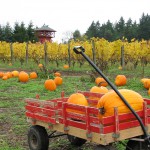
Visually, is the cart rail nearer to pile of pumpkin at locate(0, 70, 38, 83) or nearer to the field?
the field

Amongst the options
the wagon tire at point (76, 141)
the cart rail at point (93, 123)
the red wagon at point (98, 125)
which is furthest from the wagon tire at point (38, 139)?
the wagon tire at point (76, 141)

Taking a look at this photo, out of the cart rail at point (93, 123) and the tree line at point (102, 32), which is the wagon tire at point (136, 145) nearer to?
the cart rail at point (93, 123)

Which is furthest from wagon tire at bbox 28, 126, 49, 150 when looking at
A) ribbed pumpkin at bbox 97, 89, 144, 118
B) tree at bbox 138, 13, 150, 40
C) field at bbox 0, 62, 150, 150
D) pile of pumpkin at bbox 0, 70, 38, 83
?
tree at bbox 138, 13, 150, 40

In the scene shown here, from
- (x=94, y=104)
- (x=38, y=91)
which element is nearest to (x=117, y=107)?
(x=94, y=104)

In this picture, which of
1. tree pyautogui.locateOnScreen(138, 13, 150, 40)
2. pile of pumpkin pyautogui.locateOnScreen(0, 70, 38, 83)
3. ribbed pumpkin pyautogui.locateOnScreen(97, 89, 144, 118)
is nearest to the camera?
ribbed pumpkin pyautogui.locateOnScreen(97, 89, 144, 118)

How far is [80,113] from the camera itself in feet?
13.3

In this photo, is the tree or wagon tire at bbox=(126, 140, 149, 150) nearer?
wagon tire at bbox=(126, 140, 149, 150)

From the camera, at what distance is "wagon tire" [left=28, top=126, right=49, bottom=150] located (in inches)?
177

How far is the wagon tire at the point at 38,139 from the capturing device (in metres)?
4.50

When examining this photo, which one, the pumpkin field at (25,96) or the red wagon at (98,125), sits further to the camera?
the pumpkin field at (25,96)

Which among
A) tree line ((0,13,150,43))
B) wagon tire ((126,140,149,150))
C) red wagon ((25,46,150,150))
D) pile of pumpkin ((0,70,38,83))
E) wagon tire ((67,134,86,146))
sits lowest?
wagon tire ((67,134,86,146))

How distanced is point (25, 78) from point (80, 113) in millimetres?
8747

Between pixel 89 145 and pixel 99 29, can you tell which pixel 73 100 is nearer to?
pixel 89 145

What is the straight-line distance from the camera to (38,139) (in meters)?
4.50
